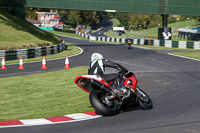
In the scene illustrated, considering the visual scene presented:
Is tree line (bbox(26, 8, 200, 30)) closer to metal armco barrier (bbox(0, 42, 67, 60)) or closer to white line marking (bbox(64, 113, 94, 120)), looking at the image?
metal armco barrier (bbox(0, 42, 67, 60))

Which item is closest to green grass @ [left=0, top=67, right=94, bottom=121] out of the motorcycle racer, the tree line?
the motorcycle racer

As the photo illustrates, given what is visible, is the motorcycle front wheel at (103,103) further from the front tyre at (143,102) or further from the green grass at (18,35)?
the green grass at (18,35)

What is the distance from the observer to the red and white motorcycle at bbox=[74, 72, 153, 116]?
823cm

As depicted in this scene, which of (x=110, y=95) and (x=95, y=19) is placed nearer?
(x=110, y=95)

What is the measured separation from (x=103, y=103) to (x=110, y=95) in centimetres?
32

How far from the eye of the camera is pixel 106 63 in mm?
8805

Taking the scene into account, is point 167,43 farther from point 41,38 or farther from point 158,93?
point 158,93

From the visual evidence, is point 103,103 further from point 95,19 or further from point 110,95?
point 95,19

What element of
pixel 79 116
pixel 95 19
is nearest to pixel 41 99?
pixel 79 116

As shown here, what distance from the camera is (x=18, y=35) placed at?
3625 cm

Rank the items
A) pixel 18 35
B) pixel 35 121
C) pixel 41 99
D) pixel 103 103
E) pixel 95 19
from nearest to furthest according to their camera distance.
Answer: pixel 35 121 → pixel 103 103 → pixel 41 99 → pixel 18 35 → pixel 95 19

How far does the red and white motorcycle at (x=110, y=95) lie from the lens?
823 cm

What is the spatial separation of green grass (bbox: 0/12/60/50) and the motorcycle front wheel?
77.5 feet

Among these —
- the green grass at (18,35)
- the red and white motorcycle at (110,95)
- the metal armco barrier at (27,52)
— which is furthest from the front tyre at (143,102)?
the green grass at (18,35)
